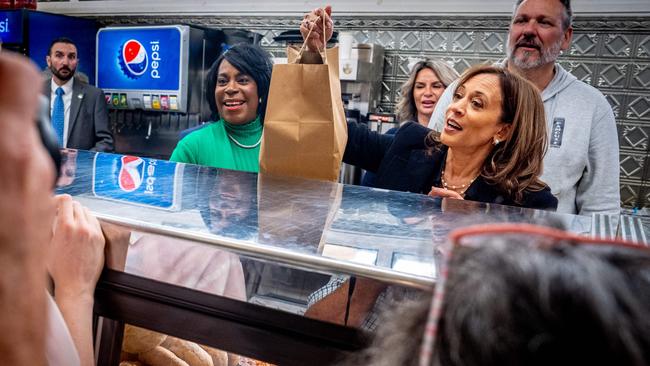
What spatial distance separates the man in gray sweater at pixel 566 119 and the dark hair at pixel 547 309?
74.6 inches

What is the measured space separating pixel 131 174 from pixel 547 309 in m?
1.02

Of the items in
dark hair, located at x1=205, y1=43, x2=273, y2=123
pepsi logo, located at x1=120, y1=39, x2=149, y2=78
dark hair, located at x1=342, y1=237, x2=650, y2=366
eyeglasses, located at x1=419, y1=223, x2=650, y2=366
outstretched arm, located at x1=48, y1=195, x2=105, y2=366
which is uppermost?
pepsi logo, located at x1=120, y1=39, x2=149, y2=78

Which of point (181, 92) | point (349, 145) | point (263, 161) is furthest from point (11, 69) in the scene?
point (181, 92)

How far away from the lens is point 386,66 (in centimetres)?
457

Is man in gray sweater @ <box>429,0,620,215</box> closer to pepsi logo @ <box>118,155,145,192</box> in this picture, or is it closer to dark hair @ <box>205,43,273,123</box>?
dark hair @ <box>205,43,273,123</box>

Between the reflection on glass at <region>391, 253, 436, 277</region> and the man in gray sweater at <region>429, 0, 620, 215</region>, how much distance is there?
64.4 inches

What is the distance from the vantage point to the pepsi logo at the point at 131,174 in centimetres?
101

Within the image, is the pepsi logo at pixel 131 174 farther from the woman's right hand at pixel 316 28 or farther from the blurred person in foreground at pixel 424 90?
the blurred person in foreground at pixel 424 90

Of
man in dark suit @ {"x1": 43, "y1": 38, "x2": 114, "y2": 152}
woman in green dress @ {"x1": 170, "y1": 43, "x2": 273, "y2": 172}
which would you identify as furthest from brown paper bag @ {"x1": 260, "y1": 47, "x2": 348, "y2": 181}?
man in dark suit @ {"x1": 43, "y1": 38, "x2": 114, "y2": 152}

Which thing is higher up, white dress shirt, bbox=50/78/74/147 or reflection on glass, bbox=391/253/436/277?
white dress shirt, bbox=50/78/74/147

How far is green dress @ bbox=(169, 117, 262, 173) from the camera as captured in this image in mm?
1985

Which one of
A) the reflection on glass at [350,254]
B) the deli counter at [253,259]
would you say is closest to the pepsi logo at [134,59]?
the deli counter at [253,259]

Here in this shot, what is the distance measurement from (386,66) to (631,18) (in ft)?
6.31

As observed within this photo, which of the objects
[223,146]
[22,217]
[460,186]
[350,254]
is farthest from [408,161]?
[22,217]
